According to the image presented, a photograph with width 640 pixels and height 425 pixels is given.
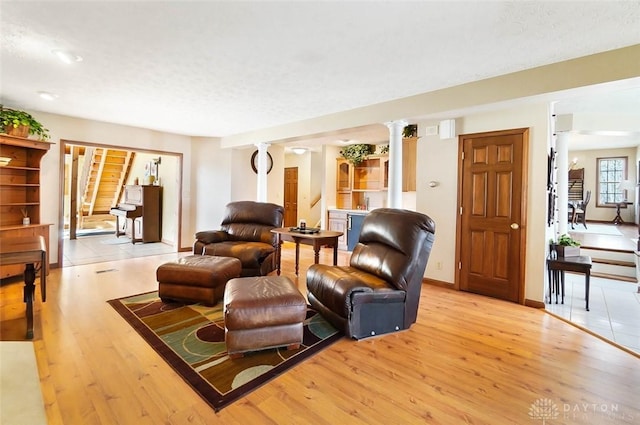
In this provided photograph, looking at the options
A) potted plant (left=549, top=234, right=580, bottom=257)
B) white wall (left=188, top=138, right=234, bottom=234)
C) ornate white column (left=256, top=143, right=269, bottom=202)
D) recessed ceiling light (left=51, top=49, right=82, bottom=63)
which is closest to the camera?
recessed ceiling light (left=51, top=49, right=82, bottom=63)

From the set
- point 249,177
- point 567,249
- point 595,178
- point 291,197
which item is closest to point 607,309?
point 567,249

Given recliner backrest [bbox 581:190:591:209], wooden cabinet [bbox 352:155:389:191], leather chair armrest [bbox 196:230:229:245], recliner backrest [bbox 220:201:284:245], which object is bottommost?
leather chair armrest [bbox 196:230:229:245]

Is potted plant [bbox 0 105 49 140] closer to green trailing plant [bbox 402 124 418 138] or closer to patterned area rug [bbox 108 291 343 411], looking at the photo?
patterned area rug [bbox 108 291 343 411]

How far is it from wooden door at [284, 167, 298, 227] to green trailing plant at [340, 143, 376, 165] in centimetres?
260

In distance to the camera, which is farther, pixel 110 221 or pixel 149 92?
pixel 110 221

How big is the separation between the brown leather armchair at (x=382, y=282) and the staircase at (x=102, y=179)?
8.14m

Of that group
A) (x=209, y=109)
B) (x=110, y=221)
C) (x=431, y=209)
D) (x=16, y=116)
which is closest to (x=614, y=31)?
(x=431, y=209)

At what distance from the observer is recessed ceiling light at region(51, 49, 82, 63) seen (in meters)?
2.79

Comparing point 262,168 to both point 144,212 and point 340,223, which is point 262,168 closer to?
point 340,223

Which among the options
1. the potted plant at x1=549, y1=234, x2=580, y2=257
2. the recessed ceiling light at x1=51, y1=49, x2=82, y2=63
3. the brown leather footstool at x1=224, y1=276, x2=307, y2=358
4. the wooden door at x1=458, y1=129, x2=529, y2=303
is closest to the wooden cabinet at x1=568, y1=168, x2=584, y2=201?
the potted plant at x1=549, y1=234, x2=580, y2=257

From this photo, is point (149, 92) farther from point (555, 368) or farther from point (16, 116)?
point (555, 368)

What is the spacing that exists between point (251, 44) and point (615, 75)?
10.4 feet

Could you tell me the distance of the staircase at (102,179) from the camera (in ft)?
28.0

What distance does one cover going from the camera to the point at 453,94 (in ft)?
11.8
